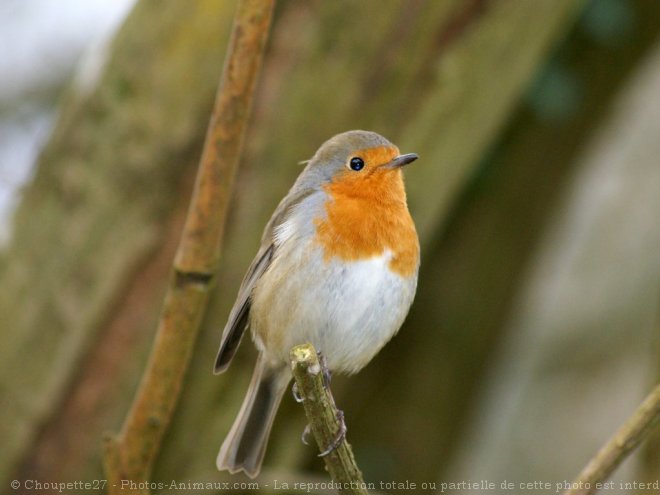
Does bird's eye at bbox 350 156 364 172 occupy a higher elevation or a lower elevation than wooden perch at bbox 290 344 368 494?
higher

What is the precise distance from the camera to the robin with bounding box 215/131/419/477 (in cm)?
360

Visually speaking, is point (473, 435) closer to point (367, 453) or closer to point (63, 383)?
point (367, 453)

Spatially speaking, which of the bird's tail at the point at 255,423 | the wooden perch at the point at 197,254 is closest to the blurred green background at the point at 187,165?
the bird's tail at the point at 255,423

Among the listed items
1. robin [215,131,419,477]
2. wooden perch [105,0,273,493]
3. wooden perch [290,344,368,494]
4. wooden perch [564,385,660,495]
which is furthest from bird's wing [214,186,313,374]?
wooden perch [564,385,660,495]

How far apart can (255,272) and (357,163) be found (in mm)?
620

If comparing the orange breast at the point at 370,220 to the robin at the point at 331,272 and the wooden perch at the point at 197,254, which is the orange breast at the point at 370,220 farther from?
the wooden perch at the point at 197,254

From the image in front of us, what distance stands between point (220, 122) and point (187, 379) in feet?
5.71

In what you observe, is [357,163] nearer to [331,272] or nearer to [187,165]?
[331,272]

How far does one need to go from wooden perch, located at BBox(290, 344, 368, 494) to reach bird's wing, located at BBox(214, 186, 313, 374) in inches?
44.1

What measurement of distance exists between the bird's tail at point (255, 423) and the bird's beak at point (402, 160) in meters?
0.96

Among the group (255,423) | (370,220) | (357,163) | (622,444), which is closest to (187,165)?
(357,163)

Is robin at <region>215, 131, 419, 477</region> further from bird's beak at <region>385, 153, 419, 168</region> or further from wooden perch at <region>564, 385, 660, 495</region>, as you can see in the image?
wooden perch at <region>564, 385, 660, 495</region>

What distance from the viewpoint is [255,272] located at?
394 cm

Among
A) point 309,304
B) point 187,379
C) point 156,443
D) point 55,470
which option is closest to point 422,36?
point 309,304
